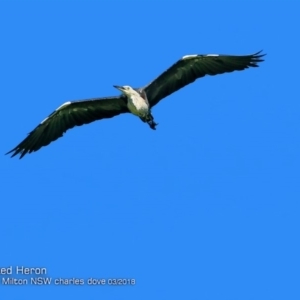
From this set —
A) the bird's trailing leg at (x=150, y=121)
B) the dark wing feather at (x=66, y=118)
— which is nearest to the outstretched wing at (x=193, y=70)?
the bird's trailing leg at (x=150, y=121)

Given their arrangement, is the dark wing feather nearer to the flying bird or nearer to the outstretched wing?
the flying bird

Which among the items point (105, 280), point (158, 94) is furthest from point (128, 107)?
point (105, 280)

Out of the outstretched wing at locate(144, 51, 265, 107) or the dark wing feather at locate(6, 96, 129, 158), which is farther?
the dark wing feather at locate(6, 96, 129, 158)

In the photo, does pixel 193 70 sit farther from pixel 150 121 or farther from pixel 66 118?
pixel 66 118

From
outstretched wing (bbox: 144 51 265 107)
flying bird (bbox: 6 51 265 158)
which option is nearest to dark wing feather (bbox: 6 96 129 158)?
flying bird (bbox: 6 51 265 158)

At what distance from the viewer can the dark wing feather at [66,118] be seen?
22.7m

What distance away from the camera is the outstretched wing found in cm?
2212

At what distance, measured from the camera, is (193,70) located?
22266 mm

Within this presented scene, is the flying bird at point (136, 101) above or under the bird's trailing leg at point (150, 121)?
above

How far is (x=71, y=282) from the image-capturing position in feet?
63.0

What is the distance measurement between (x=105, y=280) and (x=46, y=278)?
1.22 meters

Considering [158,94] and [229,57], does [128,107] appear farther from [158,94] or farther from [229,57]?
[229,57]

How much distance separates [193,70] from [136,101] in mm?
1600

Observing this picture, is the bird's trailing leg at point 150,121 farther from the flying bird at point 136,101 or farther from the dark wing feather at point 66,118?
the dark wing feather at point 66,118
